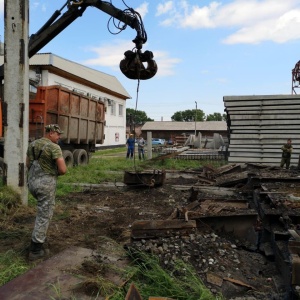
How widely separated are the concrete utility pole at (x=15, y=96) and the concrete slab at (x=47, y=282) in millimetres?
3270

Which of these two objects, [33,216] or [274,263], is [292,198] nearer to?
[274,263]

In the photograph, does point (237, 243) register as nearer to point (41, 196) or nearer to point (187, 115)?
point (41, 196)

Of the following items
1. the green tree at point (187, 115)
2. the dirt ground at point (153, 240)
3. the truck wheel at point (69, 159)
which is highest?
the green tree at point (187, 115)

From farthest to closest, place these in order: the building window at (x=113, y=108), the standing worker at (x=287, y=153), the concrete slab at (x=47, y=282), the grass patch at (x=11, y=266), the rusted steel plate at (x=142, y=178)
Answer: the building window at (x=113, y=108) → the standing worker at (x=287, y=153) → the rusted steel plate at (x=142, y=178) → the grass patch at (x=11, y=266) → the concrete slab at (x=47, y=282)

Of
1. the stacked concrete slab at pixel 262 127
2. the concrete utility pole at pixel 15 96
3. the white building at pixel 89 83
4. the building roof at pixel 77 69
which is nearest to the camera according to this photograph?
the concrete utility pole at pixel 15 96

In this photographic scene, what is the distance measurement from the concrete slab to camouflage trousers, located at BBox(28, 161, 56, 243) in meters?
→ 0.46

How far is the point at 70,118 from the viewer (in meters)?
13.1

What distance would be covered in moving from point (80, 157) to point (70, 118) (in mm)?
1947

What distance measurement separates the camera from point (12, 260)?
416 cm

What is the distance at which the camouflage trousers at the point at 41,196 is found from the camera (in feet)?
13.9

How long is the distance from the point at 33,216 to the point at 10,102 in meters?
2.25

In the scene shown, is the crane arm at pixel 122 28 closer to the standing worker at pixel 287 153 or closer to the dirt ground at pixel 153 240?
the dirt ground at pixel 153 240

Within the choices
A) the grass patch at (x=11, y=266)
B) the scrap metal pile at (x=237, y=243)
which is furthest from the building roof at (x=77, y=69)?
the grass patch at (x=11, y=266)

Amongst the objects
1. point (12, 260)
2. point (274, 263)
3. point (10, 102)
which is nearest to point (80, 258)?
point (12, 260)
